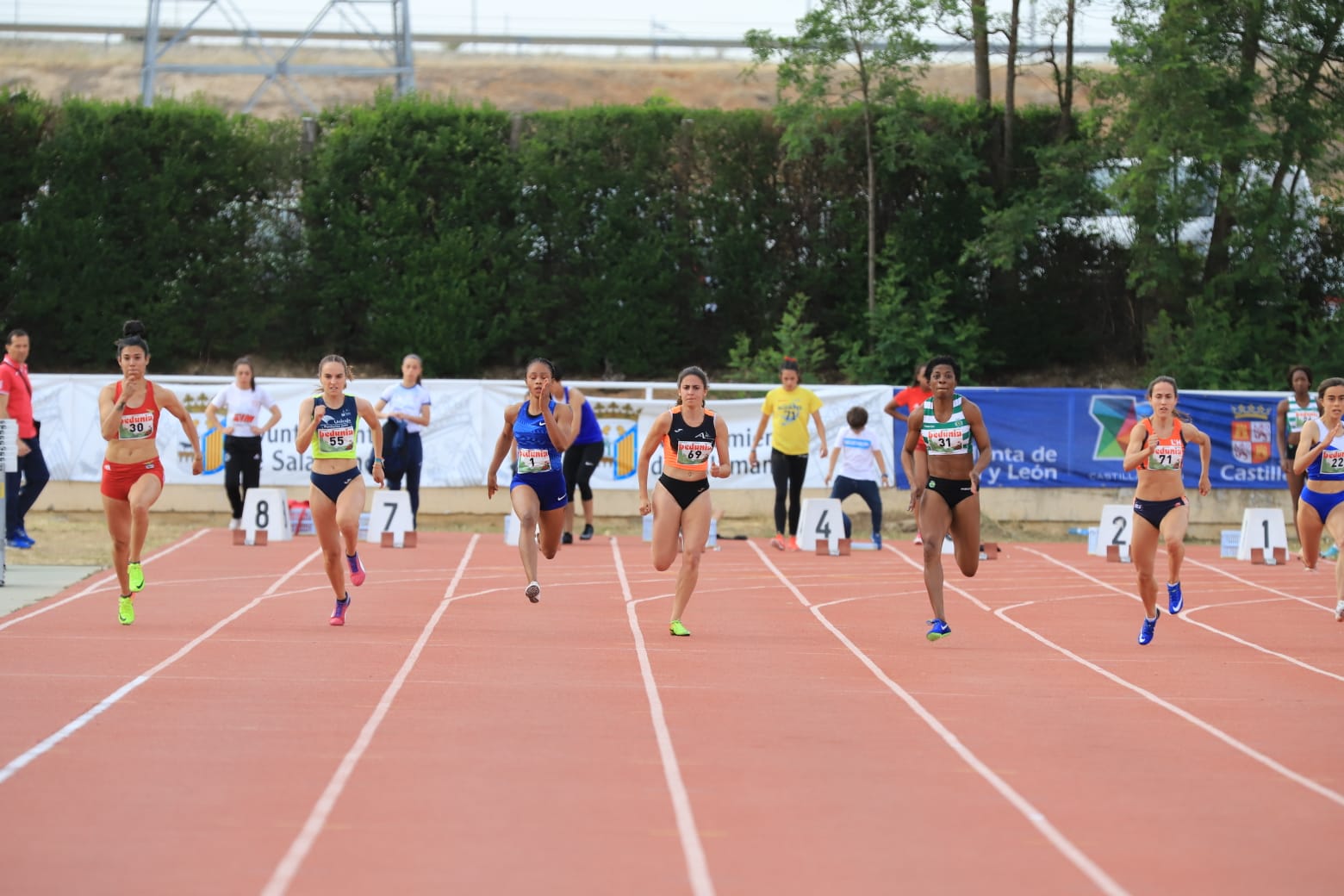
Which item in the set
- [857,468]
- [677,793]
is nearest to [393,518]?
[857,468]

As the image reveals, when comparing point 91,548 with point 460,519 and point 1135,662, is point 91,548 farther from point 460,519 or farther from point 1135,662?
point 1135,662

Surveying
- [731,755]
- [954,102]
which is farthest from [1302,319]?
[731,755]

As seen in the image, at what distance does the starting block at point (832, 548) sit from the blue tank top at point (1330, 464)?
21.2 ft

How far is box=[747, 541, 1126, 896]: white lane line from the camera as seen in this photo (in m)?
5.64

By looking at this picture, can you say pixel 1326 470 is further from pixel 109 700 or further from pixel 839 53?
pixel 839 53

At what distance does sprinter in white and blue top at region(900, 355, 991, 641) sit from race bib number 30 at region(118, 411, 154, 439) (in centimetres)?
536

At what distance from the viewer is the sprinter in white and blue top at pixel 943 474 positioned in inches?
443

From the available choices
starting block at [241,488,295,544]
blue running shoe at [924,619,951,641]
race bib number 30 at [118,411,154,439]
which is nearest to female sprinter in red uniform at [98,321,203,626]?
race bib number 30 at [118,411,154,439]

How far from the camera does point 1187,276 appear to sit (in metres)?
25.8

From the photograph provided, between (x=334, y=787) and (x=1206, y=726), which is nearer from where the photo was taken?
(x=334, y=787)

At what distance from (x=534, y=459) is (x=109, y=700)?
176 inches

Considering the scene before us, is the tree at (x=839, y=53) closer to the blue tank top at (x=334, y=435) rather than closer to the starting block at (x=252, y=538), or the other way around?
the starting block at (x=252, y=538)

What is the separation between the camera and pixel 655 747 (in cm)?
770

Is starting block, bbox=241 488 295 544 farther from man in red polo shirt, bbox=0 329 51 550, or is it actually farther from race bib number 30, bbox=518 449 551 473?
race bib number 30, bbox=518 449 551 473
